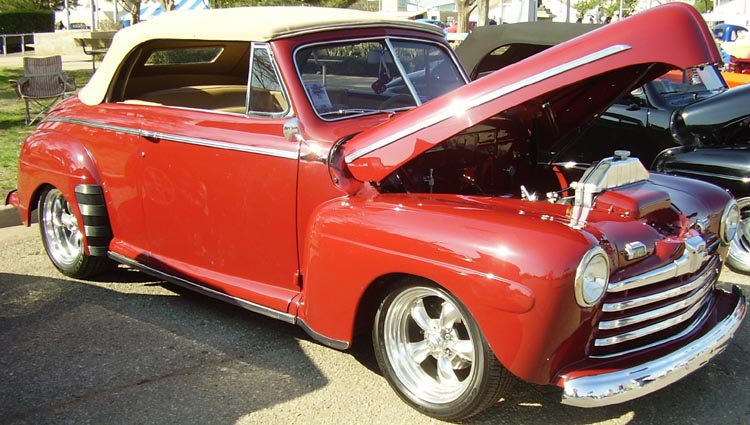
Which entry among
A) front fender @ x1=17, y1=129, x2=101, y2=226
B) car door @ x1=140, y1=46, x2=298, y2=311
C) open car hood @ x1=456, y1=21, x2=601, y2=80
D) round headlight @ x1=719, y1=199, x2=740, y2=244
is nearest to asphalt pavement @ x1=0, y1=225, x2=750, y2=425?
car door @ x1=140, y1=46, x2=298, y2=311

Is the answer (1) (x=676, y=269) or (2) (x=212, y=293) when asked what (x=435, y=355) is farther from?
(2) (x=212, y=293)

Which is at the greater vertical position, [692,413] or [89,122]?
[89,122]

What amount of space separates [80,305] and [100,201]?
69cm

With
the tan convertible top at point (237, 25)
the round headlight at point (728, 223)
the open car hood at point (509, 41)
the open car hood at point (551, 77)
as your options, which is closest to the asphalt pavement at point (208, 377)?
the round headlight at point (728, 223)

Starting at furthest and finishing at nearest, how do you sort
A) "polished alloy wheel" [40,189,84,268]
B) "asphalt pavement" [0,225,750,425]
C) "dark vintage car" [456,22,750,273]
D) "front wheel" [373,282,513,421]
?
"dark vintage car" [456,22,750,273] < "polished alloy wheel" [40,189,84,268] < "asphalt pavement" [0,225,750,425] < "front wheel" [373,282,513,421]

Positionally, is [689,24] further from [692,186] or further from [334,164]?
[334,164]

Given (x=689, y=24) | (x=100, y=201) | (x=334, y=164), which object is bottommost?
(x=100, y=201)

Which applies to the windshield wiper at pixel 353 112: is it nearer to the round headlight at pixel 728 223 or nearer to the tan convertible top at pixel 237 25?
the tan convertible top at pixel 237 25

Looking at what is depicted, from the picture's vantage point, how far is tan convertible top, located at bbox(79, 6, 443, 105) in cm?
391

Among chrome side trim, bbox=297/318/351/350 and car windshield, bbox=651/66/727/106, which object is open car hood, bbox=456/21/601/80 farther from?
chrome side trim, bbox=297/318/351/350

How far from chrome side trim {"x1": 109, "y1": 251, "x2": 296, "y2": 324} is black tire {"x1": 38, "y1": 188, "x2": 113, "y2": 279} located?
1.06ft

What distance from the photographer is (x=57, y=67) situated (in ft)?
37.2

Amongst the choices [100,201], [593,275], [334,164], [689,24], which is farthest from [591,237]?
[100,201]

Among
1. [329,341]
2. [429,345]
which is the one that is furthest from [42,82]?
[429,345]
